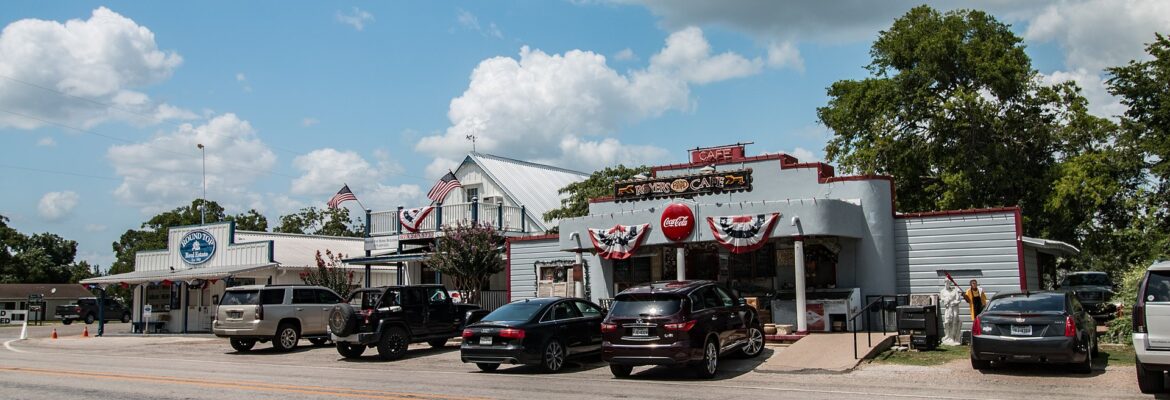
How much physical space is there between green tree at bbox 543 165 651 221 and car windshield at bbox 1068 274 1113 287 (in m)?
17.0

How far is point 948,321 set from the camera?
1964 centimetres

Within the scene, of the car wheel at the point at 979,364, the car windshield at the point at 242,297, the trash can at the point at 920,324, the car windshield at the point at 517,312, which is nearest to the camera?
the car wheel at the point at 979,364

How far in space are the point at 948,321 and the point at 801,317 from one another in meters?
3.21

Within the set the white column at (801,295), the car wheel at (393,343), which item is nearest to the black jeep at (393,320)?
the car wheel at (393,343)

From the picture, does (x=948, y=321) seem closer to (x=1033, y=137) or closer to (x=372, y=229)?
(x=1033, y=137)

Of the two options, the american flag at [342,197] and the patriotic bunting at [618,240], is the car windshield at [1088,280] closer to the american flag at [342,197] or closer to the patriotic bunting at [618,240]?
the patriotic bunting at [618,240]

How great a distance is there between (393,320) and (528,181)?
2381 cm

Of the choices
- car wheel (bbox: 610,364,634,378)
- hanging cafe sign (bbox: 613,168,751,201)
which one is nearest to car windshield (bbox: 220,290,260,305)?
hanging cafe sign (bbox: 613,168,751,201)

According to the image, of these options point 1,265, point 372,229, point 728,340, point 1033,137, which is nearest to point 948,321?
point 728,340

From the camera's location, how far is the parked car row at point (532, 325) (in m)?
15.0

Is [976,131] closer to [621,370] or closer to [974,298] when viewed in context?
[974,298]

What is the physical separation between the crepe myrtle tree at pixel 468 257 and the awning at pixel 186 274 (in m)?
10.4

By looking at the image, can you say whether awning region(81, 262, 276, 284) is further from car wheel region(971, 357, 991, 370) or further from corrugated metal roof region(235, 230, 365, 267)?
car wheel region(971, 357, 991, 370)

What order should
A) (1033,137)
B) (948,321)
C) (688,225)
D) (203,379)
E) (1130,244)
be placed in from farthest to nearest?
(1033,137), (1130,244), (688,225), (948,321), (203,379)
